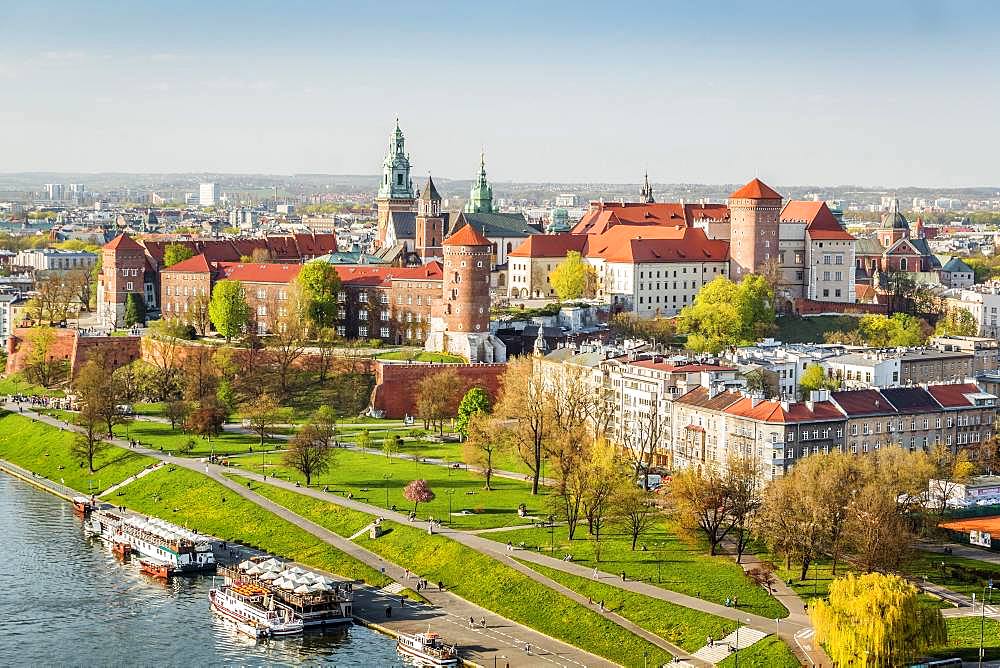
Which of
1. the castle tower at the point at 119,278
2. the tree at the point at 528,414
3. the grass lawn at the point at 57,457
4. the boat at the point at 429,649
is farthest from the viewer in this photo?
the castle tower at the point at 119,278

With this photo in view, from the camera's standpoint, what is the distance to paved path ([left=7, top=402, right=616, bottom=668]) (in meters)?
53.9

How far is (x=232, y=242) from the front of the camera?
129m

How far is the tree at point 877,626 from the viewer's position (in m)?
49.1

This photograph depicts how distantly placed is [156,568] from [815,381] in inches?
1339

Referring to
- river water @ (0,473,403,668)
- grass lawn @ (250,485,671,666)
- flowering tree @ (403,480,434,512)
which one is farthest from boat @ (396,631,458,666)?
flowering tree @ (403,480,434,512)

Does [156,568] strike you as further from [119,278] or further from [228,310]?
[119,278]

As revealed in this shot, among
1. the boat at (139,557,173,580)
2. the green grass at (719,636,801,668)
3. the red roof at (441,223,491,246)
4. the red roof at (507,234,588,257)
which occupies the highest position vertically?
the red roof at (441,223,491,246)

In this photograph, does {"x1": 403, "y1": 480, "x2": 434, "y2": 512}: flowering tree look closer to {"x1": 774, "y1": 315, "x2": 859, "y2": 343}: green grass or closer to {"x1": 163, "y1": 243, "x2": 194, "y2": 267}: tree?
{"x1": 774, "y1": 315, "x2": 859, "y2": 343}: green grass

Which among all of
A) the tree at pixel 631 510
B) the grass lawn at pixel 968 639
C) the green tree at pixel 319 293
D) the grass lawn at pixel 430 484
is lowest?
the grass lawn at pixel 968 639

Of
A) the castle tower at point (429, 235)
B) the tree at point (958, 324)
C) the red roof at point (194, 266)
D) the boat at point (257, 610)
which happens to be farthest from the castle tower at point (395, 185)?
the boat at point (257, 610)

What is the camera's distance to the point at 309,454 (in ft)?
247

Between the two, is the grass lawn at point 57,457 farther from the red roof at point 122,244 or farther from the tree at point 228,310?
the red roof at point 122,244

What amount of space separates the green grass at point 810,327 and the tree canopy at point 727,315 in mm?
1831

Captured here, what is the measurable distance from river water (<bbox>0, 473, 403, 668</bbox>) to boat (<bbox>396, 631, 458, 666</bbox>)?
61 cm
